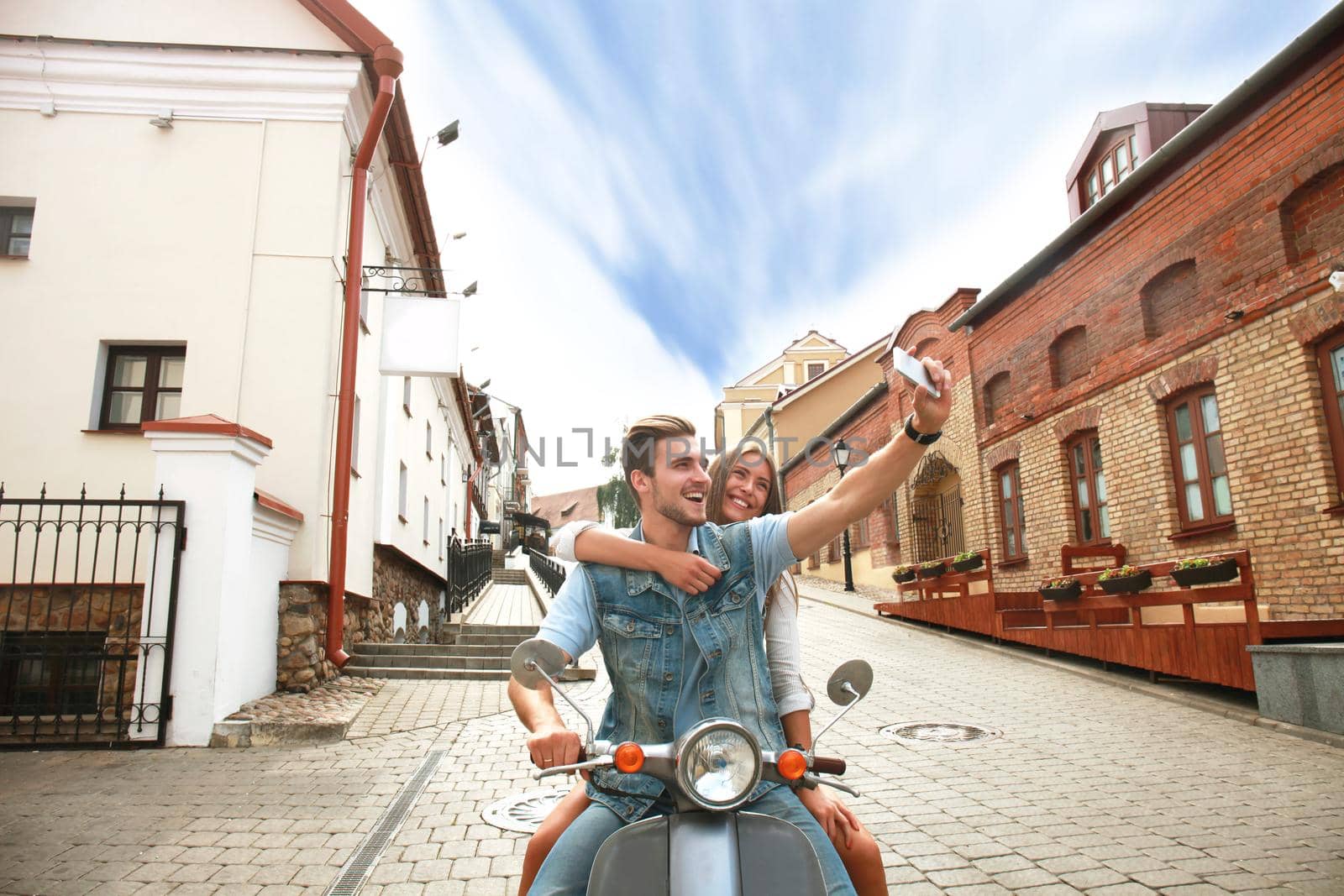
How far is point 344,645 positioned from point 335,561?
1.54 m

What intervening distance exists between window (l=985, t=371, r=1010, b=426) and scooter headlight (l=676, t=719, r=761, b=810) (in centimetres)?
1668

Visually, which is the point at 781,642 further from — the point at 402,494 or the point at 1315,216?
the point at 402,494

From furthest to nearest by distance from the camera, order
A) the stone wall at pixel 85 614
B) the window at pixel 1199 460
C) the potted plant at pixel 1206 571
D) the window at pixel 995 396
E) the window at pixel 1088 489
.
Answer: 1. the window at pixel 995 396
2. the window at pixel 1088 489
3. the window at pixel 1199 460
4. the stone wall at pixel 85 614
5. the potted plant at pixel 1206 571

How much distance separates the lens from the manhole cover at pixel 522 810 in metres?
4.94

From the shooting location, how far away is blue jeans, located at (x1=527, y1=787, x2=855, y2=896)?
6.48ft

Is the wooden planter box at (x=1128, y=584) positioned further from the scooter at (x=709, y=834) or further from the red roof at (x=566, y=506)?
the red roof at (x=566, y=506)

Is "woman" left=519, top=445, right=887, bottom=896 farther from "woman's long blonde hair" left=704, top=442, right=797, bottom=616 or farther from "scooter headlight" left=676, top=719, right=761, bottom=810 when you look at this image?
"scooter headlight" left=676, top=719, right=761, bottom=810

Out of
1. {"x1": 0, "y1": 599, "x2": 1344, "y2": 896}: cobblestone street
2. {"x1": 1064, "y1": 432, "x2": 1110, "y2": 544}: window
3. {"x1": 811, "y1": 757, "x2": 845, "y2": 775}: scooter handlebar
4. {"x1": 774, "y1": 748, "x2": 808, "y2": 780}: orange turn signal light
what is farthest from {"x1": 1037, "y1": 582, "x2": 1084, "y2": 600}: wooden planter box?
{"x1": 774, "y1": 748, "x2": 808, "y2": 780}: orange turn signal light

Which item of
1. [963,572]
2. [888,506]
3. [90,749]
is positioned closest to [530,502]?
[888,506]

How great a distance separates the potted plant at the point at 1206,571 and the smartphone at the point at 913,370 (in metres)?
7.44

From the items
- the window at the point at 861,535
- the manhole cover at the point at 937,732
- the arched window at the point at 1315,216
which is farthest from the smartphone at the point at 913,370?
the window at the point at 861,535

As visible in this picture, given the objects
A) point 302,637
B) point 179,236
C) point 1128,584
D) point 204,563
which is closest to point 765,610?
point 204,563

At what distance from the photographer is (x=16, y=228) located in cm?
1031

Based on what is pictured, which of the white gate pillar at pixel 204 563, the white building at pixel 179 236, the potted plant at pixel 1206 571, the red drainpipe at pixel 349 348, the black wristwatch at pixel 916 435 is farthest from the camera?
the red drainpipe at pixel 349 348
